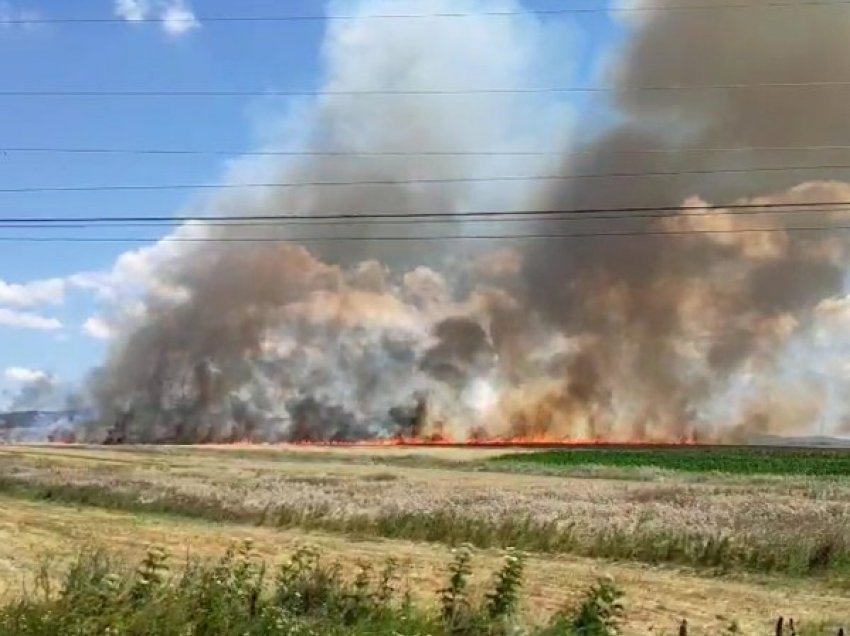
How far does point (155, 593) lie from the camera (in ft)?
36.1

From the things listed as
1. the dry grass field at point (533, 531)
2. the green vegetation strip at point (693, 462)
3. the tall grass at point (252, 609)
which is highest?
the green vegetation strip at point (693, 462)

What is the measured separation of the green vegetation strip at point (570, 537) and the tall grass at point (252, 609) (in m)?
11.7

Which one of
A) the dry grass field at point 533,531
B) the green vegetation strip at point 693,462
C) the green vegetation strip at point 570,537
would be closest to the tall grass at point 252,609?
the dry grass field at point 533,531

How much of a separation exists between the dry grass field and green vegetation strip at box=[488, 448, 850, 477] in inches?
958

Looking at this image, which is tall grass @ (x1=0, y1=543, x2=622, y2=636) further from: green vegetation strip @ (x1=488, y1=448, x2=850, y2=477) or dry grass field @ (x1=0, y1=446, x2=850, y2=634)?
green vegetation strip @ (x1=488, y1=448, x2=850, y2=477)

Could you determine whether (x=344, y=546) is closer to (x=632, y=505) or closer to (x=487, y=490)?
(x=632, y=505)

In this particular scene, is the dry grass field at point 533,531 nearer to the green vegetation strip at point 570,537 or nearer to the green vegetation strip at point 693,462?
the green vegetation strip at point 570,537

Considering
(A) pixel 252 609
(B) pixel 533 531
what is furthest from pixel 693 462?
(A) pixel 252 609

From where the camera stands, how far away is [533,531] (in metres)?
26.9

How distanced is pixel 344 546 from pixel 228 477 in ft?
83.2

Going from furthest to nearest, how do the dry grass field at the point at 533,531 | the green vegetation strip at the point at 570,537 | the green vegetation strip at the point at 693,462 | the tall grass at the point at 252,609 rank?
the green vegetation strip at the point at 693,462, the green vegetation strip at the point at 570,537, the dry grass field at the point at 533,531, the tall grass at the point at 252,609

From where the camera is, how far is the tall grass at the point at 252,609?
9.53 meters

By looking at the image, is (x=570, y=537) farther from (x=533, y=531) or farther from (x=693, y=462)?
(x=693, y=462)

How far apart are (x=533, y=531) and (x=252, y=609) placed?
16838 millimetres
